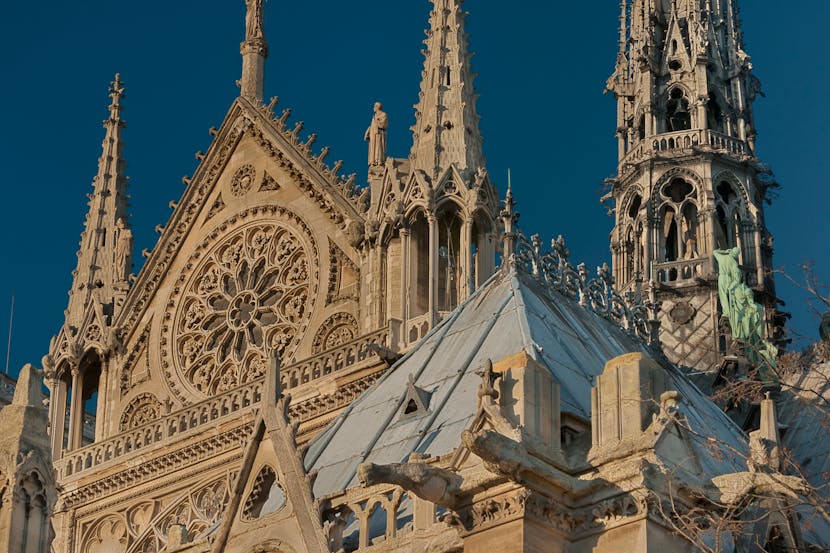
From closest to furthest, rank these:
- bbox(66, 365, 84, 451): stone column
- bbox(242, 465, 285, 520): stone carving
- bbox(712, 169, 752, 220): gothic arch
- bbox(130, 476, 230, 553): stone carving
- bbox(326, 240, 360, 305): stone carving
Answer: bbox(242, 465, 285, 520): stone carving → bbox(130, 476, 230, 553): stone carving → bbox(326, 240, 360, 305): stone carving → bbox(66, 365, 84, 451): stone column → bbox(712, 169, 752, 220): gothic arch

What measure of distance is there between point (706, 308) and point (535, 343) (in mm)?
28690

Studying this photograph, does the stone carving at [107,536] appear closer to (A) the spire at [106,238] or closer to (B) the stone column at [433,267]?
(A) the spire at [106,238]

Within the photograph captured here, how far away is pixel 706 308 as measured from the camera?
171ft

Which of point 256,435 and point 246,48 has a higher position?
point 246,48

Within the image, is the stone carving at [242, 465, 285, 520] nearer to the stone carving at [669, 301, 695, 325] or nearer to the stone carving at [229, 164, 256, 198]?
the stone carving at [229, 164, 256, 198]

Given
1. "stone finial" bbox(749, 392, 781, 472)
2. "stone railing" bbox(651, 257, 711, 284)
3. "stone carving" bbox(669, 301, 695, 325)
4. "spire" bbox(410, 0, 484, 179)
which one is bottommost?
"stone finial" bbox(749, 392, 781, 472)

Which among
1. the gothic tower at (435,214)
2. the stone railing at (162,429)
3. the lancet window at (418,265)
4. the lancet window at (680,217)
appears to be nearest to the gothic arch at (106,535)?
the stone railing at (162,429)

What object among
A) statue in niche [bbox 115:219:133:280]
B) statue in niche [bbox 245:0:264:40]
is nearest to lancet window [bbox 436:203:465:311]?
statue in niche [bbox 115:219:133:280]

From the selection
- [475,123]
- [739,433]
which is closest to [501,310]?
[739,433]

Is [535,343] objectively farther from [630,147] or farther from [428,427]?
[630,147]

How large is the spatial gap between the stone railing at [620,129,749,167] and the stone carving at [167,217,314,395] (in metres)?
17.8

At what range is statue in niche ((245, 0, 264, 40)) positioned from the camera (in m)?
41.5

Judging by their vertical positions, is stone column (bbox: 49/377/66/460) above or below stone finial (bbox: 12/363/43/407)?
above

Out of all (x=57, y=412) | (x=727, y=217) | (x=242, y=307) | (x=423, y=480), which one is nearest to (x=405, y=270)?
(x=242, y=307)
